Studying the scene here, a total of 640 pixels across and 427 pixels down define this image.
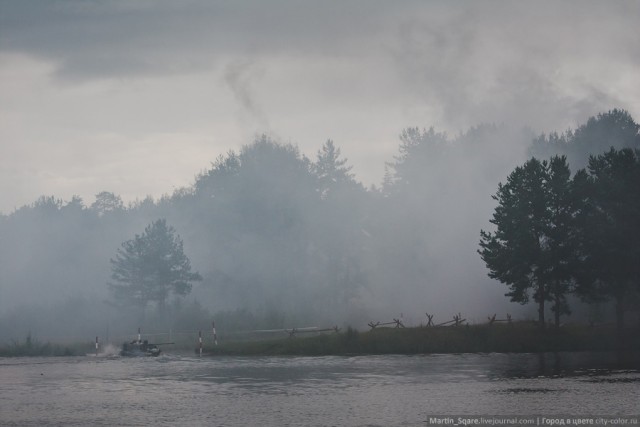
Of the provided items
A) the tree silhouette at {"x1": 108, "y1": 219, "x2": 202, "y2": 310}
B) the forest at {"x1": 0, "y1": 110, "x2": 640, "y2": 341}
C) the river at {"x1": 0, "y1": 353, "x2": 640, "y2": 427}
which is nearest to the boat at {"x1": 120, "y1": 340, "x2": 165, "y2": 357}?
the river at {"x1": 0, "y1": 353, "x2": 640, "y2": 427}

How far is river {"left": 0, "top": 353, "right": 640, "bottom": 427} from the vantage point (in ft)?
103

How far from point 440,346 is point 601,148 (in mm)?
75246

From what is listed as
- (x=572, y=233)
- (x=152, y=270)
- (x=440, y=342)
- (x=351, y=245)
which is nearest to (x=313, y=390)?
(x=440, y=342)

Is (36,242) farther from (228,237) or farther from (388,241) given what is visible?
(388,241)

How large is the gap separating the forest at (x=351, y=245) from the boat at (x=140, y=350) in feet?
76.2

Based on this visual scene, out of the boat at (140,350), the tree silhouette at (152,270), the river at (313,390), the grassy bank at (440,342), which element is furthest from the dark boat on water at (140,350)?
the tree silhouette at (152,270)

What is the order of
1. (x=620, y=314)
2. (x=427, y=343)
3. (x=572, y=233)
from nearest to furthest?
(x=427, y=343)
(x=620, y=314)
(x=572, y=233)

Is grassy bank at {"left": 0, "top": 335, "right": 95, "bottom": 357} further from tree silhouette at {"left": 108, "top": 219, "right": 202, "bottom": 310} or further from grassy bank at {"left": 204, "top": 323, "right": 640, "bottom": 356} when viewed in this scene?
tree silhouette at {"left": 108, "top": 219, "right": 202, "bottom": 310}

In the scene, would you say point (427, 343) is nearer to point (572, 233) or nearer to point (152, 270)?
point (572, 233)

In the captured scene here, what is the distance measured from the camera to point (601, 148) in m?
129

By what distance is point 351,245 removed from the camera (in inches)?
4688

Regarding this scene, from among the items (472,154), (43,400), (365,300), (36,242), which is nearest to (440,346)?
(43,400)

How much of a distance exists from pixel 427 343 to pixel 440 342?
3.54 feet

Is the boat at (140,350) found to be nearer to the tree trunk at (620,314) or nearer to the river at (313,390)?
the river at (313,390)
